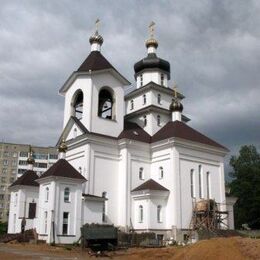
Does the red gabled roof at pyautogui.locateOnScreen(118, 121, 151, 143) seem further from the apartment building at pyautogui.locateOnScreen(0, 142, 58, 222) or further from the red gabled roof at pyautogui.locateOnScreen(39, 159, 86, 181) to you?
the apartment building at pyautogui.locateOnScreen(0, 142, 58, 222)

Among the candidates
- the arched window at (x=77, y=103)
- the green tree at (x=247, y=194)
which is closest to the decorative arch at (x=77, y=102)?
the arched window at (x=77, y=103)

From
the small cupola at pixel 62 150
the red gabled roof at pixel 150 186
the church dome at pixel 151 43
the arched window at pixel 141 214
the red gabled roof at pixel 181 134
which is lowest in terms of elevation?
the arched window at pixel 141 214

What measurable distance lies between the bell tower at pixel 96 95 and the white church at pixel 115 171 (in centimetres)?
8

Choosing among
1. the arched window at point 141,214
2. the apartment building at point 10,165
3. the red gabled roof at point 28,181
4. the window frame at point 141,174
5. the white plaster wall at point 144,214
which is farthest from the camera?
the apartment building at point 10,165

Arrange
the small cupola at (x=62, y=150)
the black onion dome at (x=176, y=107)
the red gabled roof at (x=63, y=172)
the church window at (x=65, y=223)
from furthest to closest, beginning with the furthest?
1. the black onion dome at (x=176, y=107)
2. the small cupola at (x=62, y=150)
3. the red gabled roof at (x=63, y=172)
4. the church window at (x=65, y=223)

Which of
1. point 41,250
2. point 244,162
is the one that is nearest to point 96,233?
point 41,250

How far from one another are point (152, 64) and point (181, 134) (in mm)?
10702

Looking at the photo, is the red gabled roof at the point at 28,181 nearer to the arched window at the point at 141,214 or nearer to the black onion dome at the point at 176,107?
the arched window at the point at 141,214

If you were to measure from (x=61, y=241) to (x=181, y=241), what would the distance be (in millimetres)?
8537

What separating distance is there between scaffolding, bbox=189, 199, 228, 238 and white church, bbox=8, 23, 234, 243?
0.44 meters

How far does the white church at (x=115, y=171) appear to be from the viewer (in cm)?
2864

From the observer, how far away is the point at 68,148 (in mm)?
33562

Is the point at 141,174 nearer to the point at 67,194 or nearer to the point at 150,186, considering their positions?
the point at 150,186

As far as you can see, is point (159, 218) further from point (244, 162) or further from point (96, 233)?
point (244, 162)
